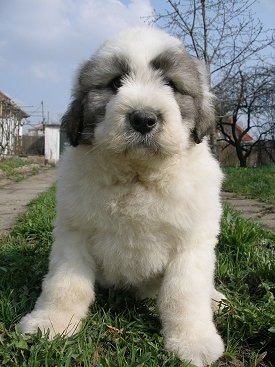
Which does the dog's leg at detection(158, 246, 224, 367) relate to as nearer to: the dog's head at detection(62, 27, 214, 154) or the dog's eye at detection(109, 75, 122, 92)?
the dog's head at detection(62, 27, 214, 154)

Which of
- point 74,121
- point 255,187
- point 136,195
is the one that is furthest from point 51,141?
point 136,195

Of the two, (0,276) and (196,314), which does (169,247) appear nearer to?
(196,314)

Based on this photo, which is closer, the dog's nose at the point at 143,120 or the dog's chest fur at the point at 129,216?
the dog's nose at the point at 143,120

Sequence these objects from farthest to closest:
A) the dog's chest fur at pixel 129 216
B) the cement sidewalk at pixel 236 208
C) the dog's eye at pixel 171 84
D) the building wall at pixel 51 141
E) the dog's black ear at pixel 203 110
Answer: the building wall at pixel 51 141
the cement sidewalk at pixel 236 208
the dog's black ear at pixel 203 110
the dog's eye at pixel 171 84
the dog's chest fur at pixel 129 216

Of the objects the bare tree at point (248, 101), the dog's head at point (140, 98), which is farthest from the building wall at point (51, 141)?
the dog's head at point (140, 98)

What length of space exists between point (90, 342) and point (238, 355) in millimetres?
730

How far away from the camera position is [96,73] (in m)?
2.61

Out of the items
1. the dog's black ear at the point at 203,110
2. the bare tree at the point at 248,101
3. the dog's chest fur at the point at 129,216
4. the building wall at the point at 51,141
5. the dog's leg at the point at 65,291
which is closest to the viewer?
the dog's leg at the point at 65,291

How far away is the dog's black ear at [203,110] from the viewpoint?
272 cm

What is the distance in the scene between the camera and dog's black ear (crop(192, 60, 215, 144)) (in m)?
2.72

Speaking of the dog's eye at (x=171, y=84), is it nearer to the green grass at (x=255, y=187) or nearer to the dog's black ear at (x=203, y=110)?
the dog's black ear at (x=203, y=110)

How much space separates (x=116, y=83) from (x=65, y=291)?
1.14 m

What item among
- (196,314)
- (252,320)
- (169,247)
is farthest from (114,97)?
(252,320)

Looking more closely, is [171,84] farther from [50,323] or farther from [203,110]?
[50,323]
